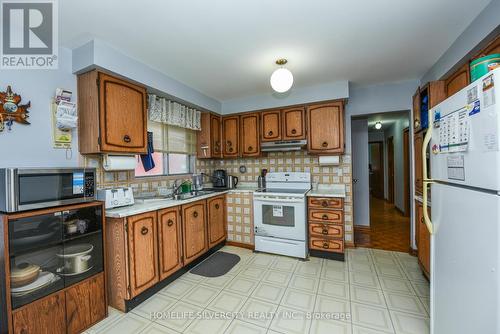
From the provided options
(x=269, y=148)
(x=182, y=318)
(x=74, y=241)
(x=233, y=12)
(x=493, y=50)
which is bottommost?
(x=182, y=318)

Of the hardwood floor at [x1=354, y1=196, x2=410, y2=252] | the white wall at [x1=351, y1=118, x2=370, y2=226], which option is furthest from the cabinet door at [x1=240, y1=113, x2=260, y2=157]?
the hardwood floor at [x1=354, y1=196, x2=410, y2=252]

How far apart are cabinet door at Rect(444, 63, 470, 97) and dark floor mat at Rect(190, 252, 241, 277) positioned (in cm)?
289

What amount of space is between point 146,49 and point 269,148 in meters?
1.93

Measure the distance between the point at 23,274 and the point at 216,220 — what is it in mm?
1971

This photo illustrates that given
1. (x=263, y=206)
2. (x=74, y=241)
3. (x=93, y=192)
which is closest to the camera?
(x=74, y=241)

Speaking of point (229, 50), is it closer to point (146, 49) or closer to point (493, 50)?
point (146, 49)

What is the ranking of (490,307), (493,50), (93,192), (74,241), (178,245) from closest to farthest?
(490,307)
(493,50)
(74,241)
(93,192)
(178,245)

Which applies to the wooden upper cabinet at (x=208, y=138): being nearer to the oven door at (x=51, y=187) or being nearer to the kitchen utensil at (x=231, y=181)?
the kitchen utensil at (x=231, y=181)

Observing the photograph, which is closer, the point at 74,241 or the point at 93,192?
the point at 74,241

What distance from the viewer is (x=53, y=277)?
59.3 inches

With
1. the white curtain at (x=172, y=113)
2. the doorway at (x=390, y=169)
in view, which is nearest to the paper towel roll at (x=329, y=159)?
the white curtain at (x=172, y=113)

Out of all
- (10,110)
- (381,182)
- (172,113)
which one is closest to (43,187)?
(10,110)

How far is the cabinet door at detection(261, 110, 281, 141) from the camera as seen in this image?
10.7ft

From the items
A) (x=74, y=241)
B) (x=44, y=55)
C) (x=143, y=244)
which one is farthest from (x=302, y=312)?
(x=44, y=55)
